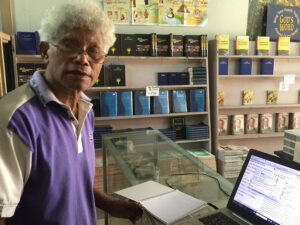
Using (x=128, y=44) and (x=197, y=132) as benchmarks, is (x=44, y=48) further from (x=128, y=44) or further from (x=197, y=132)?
(x=197, y=132)

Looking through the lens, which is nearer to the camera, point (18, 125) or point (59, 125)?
point (18, 125)

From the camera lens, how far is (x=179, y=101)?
143 inches

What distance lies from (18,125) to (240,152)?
134 inches

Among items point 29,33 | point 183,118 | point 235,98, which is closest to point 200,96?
point 183,118

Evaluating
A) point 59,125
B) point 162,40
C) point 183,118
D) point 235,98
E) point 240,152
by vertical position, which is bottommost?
point 240,152

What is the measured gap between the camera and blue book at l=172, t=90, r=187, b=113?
11.9ft

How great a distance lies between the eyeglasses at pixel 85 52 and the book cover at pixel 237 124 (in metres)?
3.28

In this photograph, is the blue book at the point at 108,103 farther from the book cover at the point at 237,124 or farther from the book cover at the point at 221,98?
the book cover at the point at 237,124

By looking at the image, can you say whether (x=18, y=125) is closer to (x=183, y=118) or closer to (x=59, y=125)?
(x=59, y=125)

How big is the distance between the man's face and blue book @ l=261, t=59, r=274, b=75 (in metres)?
3.55

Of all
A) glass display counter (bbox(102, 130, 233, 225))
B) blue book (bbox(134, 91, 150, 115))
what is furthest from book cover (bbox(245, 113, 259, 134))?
glass display counter (bbox(102, 130, 233, 225))

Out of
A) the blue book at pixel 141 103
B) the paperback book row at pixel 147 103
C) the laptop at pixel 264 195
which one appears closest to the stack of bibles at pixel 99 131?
the paperback book row at pixel 147 103

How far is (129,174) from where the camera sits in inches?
57.3

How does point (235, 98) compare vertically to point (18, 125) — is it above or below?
below
